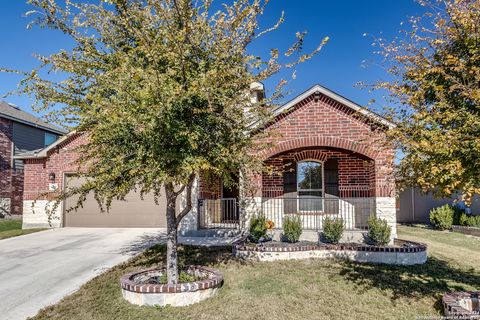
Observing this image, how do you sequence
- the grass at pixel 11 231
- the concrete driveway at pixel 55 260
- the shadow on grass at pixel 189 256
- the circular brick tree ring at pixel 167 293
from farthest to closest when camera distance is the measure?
the grass at pixel 11 231, the shadow on grass at pixel 189 256, the concrete driveway at pixel 55 260, the circular brick tree ring at pixel 167 293

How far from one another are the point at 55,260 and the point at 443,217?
1628cm

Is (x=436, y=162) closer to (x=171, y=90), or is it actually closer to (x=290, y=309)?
(x=290, y=309)

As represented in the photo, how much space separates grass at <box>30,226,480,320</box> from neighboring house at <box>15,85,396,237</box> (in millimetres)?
2390

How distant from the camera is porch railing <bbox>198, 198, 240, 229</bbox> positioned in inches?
523

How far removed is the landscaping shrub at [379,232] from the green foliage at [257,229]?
3045 mm

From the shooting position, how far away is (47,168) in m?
16.2

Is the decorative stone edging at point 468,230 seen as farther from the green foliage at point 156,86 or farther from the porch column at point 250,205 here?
the green foliage at point 156,86

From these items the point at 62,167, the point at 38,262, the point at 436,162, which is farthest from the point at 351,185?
the point at 62,167

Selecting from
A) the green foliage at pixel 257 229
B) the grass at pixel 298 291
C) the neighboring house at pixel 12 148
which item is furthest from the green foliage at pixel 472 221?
the neighboring house at pixel 12 148

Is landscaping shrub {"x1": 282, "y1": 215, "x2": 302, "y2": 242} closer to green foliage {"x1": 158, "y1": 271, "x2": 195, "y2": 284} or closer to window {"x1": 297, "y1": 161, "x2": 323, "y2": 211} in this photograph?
window {"x1": 297, "y1": 161, "x2": 323, "y2": 211}

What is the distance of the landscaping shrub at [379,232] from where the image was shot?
33.5ft

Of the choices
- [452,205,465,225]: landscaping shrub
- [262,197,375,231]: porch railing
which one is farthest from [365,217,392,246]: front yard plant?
[452,205,465,225]: landscaping shrub

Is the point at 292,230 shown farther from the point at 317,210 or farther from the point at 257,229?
the point at 317,210

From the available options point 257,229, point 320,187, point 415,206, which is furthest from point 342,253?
point 415,206
